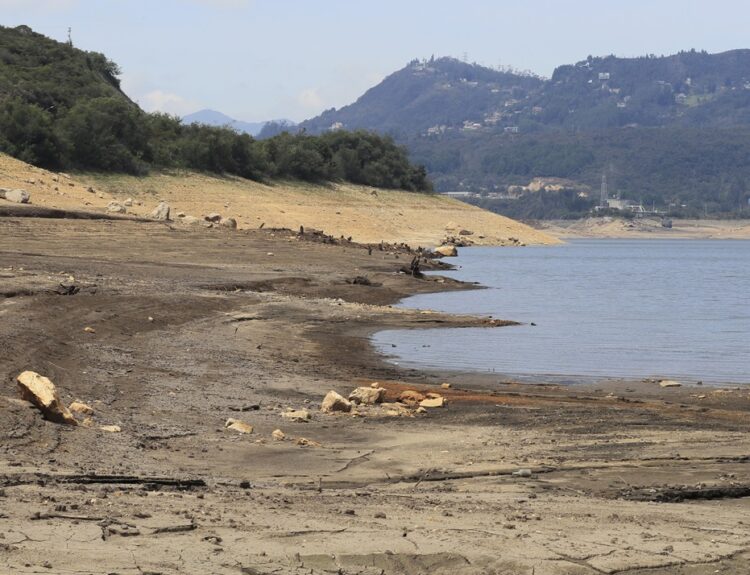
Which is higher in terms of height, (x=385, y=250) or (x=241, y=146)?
(x=241, y=146)

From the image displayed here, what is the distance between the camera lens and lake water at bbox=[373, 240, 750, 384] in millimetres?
18266

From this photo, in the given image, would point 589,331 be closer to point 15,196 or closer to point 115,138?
point 15,196

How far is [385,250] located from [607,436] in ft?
114

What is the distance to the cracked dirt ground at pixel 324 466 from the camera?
6.55 m

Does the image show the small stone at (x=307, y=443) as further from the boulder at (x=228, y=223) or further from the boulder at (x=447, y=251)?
the boulder at (x=447, y=251)

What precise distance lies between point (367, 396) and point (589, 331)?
1210 cm

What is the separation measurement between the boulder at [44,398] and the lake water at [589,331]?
820 cm

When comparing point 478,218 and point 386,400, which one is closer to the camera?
point 386,400

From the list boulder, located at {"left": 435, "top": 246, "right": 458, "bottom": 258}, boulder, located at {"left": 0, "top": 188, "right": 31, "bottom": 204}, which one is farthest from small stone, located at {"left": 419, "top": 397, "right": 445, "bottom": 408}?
boulder, located at {"left": 435, "top": 246, "right": 458, "bottom": 258}

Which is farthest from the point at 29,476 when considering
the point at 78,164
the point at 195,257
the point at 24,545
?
the point at 78,164

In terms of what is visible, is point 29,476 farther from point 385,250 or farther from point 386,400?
point 385,250

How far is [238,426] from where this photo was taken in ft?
36.1

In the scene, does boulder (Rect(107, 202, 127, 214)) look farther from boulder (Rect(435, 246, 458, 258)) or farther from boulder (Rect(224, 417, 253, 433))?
boulder (Rect(224, 417, 253, 433))

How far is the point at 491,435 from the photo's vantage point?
36.8 feet
